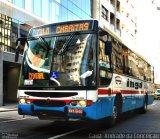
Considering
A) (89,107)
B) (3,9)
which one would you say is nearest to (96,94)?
(89,107)

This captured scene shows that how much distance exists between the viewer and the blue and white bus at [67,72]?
11102mm

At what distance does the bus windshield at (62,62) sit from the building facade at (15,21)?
59.8 ft

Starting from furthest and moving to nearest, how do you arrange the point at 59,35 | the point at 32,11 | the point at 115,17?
the point at 115,17 < the point at 32,11 < the point at 59,35

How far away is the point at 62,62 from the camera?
1137 centimetres

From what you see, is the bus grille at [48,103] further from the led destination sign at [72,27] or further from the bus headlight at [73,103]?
the led destination sign at [72,27]

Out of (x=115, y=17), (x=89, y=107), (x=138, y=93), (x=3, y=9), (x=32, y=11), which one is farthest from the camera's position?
(x=115, y=17)

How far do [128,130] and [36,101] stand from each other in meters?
3.14

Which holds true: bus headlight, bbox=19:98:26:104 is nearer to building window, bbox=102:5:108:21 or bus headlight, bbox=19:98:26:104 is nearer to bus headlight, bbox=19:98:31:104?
bus headlight, bbox=19:98:31:104

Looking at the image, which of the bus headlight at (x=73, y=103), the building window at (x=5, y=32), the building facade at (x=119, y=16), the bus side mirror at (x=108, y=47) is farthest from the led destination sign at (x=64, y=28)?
the building facade at (x=119, y=16)

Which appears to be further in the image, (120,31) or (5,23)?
(120,31)

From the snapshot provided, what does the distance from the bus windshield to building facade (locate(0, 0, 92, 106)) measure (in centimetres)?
1823

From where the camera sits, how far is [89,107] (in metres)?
11.0

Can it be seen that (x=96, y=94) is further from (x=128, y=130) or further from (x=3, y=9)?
(x=3, y=9)

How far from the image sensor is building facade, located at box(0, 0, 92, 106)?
29891 millimetres
